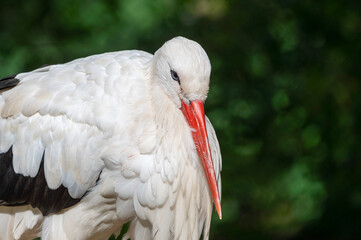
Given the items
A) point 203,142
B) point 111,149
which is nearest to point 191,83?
point 203,142

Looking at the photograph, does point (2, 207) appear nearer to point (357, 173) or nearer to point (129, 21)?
point (129, 21)

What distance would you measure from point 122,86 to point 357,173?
2156mm

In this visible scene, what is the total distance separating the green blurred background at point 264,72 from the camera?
3.87 metres

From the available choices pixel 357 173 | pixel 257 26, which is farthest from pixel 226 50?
pixel 357 173

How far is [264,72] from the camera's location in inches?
157

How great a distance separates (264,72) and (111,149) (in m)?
1.86

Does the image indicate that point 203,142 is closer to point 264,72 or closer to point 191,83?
point 191,83

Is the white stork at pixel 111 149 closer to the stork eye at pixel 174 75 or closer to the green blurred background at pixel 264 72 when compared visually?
the stork eye at pixel 174 75

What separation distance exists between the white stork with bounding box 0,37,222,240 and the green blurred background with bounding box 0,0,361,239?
1.33 meters

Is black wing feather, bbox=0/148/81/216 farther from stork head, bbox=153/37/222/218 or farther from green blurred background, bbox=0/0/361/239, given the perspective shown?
green blurred background, bbox=0/0/361/239

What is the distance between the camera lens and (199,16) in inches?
162

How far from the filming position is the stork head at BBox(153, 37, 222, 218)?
2230 millimetres

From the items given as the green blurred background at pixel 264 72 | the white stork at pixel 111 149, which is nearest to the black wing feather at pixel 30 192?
the white stork at pixel 111 149

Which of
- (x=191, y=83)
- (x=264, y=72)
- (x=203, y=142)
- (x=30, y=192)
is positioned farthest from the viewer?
(x=264, y=72)
